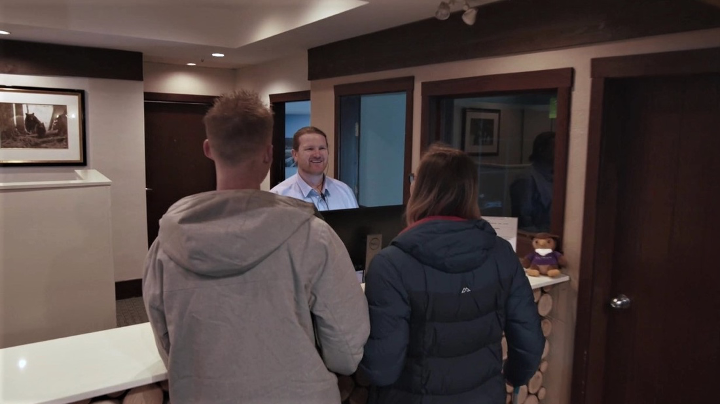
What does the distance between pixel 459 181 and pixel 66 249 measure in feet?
8.29

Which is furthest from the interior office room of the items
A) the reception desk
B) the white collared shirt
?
the white collared shirt

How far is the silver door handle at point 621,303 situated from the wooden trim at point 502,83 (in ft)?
3.45

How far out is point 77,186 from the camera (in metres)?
3.07

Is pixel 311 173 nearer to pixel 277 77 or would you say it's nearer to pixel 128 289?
pixel 277 77

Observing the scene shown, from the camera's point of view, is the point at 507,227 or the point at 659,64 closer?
the point at 659,64

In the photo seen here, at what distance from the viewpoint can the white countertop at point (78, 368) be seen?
1.28 m

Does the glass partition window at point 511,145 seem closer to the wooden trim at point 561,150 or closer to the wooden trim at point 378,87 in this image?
the wooden trim at point 561,150

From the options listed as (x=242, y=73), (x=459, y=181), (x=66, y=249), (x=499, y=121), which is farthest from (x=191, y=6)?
(x=459, y=181)

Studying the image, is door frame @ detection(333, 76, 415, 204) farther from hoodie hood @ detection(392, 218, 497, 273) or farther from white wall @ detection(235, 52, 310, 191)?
hoodie hood @ detection(392, 218, 497, 273)

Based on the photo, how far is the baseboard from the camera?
5137mm

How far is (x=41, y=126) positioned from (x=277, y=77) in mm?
2153

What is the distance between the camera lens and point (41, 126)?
4703mm

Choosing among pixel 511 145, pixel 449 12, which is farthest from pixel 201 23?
pixel 511 145

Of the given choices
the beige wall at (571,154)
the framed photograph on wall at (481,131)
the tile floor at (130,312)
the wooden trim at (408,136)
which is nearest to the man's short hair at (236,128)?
the beige wall at (571,154)
